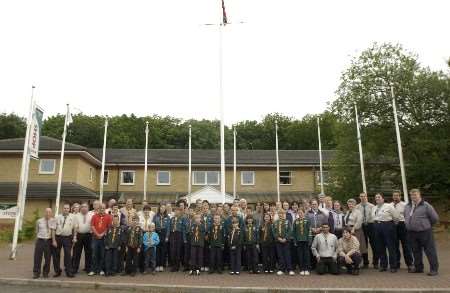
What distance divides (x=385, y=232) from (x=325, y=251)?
78.4 inches

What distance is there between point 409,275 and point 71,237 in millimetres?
9589

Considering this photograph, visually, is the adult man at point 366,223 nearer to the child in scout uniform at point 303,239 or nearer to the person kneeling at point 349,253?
the person kneeling at point 349,253

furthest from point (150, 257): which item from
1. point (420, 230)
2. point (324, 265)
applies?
point (420, 230)

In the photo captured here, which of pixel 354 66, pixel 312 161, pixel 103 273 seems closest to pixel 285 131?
pixel 312 161

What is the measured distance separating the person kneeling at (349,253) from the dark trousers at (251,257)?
2.41m

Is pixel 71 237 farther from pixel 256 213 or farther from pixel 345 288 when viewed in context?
pixel 345 288

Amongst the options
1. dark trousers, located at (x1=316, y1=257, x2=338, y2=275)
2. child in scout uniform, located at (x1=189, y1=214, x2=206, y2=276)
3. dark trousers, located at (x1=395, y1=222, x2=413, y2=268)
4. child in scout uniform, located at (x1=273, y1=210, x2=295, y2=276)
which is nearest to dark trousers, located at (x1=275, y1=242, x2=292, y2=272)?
child in scout uniform, located at (x1=273, y1=210, x2=295, y2=276)

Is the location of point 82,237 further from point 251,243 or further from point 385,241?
point 385,241

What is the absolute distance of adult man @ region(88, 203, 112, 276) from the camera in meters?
12.4

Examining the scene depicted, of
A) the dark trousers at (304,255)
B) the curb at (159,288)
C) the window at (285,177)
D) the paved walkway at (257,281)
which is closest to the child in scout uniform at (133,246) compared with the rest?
the paved walkway at (257,281)

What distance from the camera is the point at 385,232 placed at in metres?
12.6

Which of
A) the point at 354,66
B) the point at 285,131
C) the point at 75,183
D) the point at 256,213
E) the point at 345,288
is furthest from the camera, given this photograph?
the point at 285,131

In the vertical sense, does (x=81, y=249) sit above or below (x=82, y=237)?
below

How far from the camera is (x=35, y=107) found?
1781 centimetres
